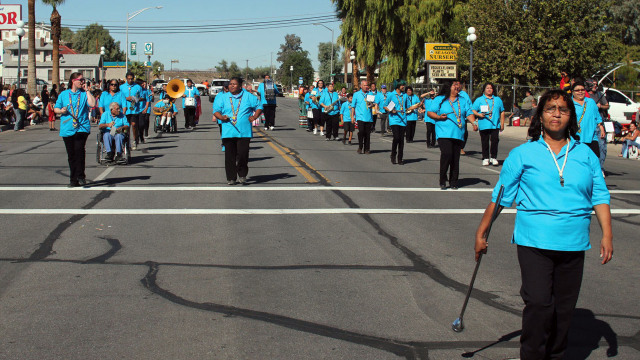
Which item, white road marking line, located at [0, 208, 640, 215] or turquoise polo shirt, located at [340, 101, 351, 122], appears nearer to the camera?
white road marking line, located at [0, 208, 640, 215]

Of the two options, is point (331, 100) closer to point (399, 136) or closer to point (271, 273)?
point (399, 136)

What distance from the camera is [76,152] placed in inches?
484

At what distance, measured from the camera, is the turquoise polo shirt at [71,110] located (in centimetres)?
1206

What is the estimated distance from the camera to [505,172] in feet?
14.7

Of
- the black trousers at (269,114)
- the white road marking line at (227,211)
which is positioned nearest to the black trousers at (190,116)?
the black trousers at (269,114)

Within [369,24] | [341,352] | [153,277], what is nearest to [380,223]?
[153,277]

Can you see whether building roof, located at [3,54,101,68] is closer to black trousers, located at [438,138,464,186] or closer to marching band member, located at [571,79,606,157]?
black trousers, located at [438,138,464,186]

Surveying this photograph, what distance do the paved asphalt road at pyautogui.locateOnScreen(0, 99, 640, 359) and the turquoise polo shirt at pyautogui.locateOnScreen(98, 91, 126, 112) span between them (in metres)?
2.43

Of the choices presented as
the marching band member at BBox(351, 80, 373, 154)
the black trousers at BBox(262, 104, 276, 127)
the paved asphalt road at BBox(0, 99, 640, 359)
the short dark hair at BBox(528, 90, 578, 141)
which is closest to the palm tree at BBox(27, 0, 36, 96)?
the black trousers at BBox(262, 104, 276, 127)

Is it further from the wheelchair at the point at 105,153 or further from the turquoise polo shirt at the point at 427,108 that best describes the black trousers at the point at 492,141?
the wheelchair at the point at 105,153

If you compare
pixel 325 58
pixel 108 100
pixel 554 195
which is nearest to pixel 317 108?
pixel 108 100

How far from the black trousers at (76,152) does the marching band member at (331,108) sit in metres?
12.0

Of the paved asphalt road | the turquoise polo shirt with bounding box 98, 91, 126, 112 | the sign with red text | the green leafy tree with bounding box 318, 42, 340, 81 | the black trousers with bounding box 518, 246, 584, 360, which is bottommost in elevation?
the paved asphalt road

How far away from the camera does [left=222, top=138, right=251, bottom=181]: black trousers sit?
1273 centimetres
